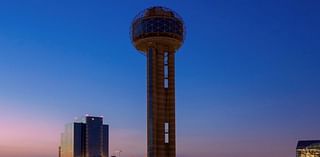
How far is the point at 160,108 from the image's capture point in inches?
5576

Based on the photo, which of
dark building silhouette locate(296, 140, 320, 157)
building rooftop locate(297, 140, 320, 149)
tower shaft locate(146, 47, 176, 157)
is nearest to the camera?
tower shaft locate(146, 47, 176, 157)

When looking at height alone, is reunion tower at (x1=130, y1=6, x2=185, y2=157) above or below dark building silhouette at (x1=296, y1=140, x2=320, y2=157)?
above

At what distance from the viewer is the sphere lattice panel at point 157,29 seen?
147m

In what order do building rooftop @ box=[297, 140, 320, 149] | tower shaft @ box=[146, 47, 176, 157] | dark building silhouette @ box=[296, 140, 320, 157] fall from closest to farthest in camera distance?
tower shaft @ box=[146, 47, 176, 157], dark building silhouette @ box=[296, 140, 320, 157], building rooftop @ box=[297, 140, 320, 149]

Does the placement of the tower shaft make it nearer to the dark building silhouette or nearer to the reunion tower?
the reunion tower

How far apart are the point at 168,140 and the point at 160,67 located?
64.9ft

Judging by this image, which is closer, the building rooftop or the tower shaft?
the tower shaft

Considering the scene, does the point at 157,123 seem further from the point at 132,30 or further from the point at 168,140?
the point at 132,30

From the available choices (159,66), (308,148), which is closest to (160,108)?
(159,66)

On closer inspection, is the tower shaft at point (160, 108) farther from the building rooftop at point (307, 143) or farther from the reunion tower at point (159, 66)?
the building rooftop at point (307, 143)

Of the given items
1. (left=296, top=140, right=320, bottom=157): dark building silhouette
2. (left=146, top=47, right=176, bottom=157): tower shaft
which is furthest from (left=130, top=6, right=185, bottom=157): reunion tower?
(left=296, top=140, right=320, bottom=157): dark building silhouette

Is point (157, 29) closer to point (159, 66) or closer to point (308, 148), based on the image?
point (159, 66)

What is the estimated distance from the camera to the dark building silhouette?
161500 mm

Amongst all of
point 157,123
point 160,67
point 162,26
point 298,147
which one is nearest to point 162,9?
Result: point 162,26
